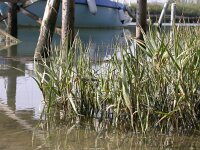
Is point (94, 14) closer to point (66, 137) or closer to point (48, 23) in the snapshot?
point (48, 23)

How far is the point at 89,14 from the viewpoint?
86.9 ft

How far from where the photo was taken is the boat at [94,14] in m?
25.0

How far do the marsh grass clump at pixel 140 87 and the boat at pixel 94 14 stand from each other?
19745mm

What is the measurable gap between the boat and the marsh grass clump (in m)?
19.7

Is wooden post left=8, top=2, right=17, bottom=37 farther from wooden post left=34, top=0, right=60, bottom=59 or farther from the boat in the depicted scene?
the boat

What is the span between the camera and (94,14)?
1045 inches

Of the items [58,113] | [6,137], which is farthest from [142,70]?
[6,137]

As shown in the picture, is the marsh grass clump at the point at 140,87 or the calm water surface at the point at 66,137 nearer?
the calm water surface at the point at 66,137

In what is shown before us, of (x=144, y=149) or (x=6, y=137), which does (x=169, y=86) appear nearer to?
(x=144, y=149)

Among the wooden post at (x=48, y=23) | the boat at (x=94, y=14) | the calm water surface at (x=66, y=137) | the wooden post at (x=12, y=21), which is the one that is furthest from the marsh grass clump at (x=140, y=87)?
the boat at (x=94, y=14)

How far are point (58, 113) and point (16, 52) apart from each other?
690cm

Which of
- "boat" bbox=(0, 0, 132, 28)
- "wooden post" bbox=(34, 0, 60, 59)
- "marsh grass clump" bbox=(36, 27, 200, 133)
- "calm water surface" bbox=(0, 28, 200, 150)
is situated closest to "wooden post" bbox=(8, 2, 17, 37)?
"wooden post" bbox=(34, 0, 60, 59)

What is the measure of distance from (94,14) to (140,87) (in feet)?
71.3

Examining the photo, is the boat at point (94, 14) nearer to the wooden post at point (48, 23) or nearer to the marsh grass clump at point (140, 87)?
the wooden post at point (48, 23)
